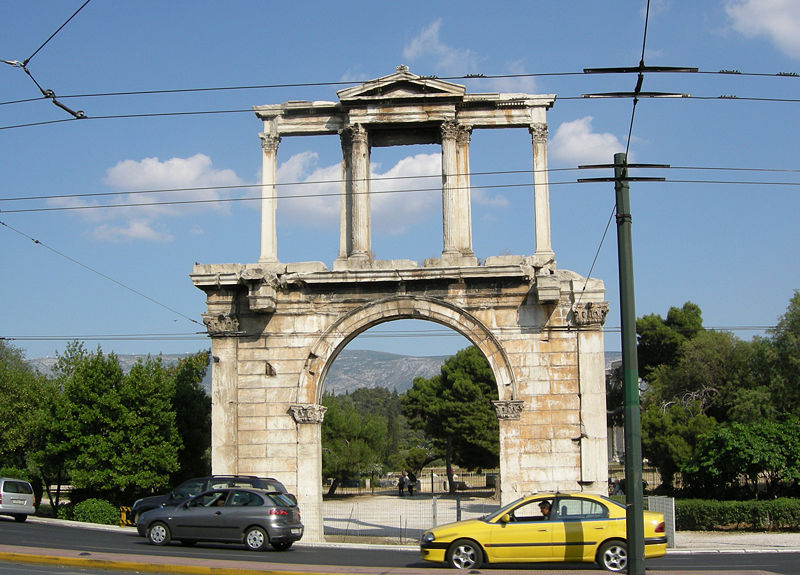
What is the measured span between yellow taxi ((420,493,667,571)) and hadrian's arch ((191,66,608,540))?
7733 mm

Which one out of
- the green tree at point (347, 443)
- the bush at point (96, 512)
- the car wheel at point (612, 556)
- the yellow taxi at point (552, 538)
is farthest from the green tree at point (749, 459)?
the green tree at point (347, 443)

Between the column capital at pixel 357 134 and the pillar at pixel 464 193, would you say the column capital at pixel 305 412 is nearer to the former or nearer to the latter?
the pillar at pixel 464 193

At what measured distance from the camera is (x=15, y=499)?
25594 mm

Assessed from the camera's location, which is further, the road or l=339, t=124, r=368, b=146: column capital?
l=339, t=124, r=368, b=146: column capital

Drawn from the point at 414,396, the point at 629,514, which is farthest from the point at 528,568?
the point at 414,396

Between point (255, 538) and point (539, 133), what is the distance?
43.8 feet

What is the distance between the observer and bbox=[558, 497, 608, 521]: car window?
15.6m

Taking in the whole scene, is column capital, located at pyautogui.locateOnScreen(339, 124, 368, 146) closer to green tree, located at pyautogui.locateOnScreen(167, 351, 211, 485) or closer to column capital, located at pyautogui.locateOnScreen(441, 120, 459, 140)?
column capital, located at pyautogui.locateOnScreen(441, 120, 459, 140)

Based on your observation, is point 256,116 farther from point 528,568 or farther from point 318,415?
point 528,568

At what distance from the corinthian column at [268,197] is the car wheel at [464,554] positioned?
11.8 m

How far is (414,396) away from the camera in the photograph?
58.5 metres

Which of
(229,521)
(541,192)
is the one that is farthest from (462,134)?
(229,521)

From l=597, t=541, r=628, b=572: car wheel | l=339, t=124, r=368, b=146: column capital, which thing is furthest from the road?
l=339, t=124, r=368, b=146: column capital

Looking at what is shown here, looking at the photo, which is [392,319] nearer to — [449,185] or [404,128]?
[449,185]
